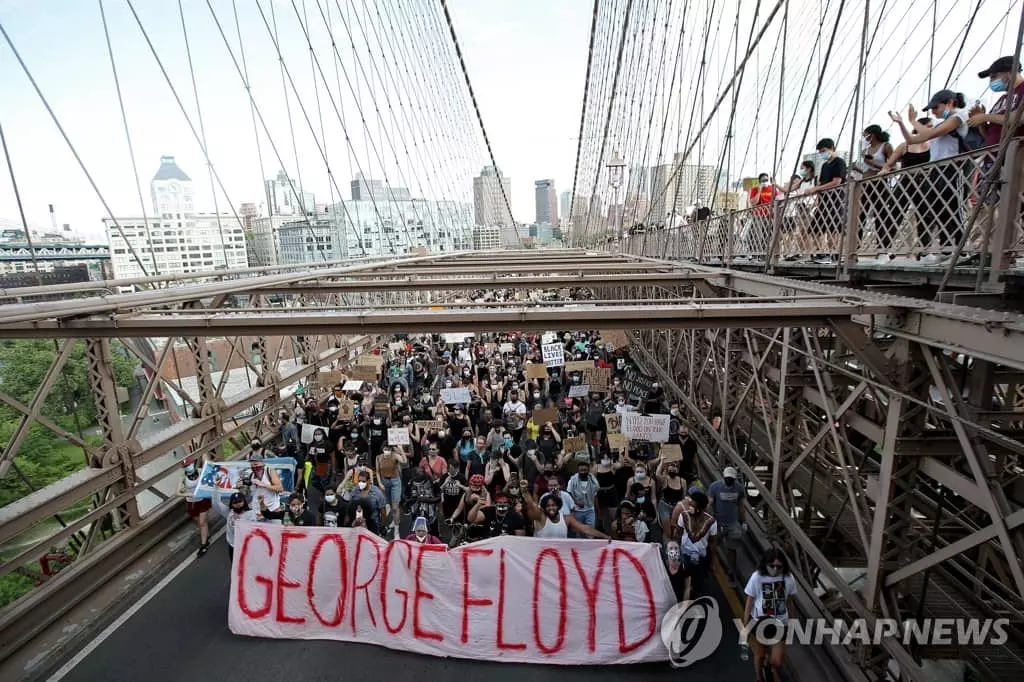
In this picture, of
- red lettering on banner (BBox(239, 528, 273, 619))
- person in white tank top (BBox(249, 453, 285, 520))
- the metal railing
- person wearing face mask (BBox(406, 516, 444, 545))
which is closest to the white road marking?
person in white tank top (BBox(249, 453, 285, 520))

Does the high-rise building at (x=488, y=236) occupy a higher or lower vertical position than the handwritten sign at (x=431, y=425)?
higher

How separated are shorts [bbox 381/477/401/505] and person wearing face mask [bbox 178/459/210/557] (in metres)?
2.19

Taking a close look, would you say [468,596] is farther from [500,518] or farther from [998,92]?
[998,92]

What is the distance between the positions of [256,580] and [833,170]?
7941 mm

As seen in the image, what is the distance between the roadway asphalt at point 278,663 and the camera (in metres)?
5.00

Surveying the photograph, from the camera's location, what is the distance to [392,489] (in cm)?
769

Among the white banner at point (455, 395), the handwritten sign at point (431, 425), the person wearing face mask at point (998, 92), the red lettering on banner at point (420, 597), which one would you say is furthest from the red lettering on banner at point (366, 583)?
the person wearing face mask at point (998, 92)

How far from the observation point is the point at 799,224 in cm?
639

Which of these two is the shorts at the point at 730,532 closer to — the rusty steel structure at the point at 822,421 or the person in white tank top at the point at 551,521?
the rusty steel structure at the point at 822,421

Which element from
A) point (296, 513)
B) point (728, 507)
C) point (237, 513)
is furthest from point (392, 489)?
point (728, 507)

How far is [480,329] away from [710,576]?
4.39 m

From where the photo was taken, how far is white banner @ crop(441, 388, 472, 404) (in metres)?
9.92

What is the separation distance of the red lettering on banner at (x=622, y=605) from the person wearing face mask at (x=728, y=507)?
178cm

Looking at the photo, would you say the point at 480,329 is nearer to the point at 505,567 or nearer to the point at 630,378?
the point at 505,567
